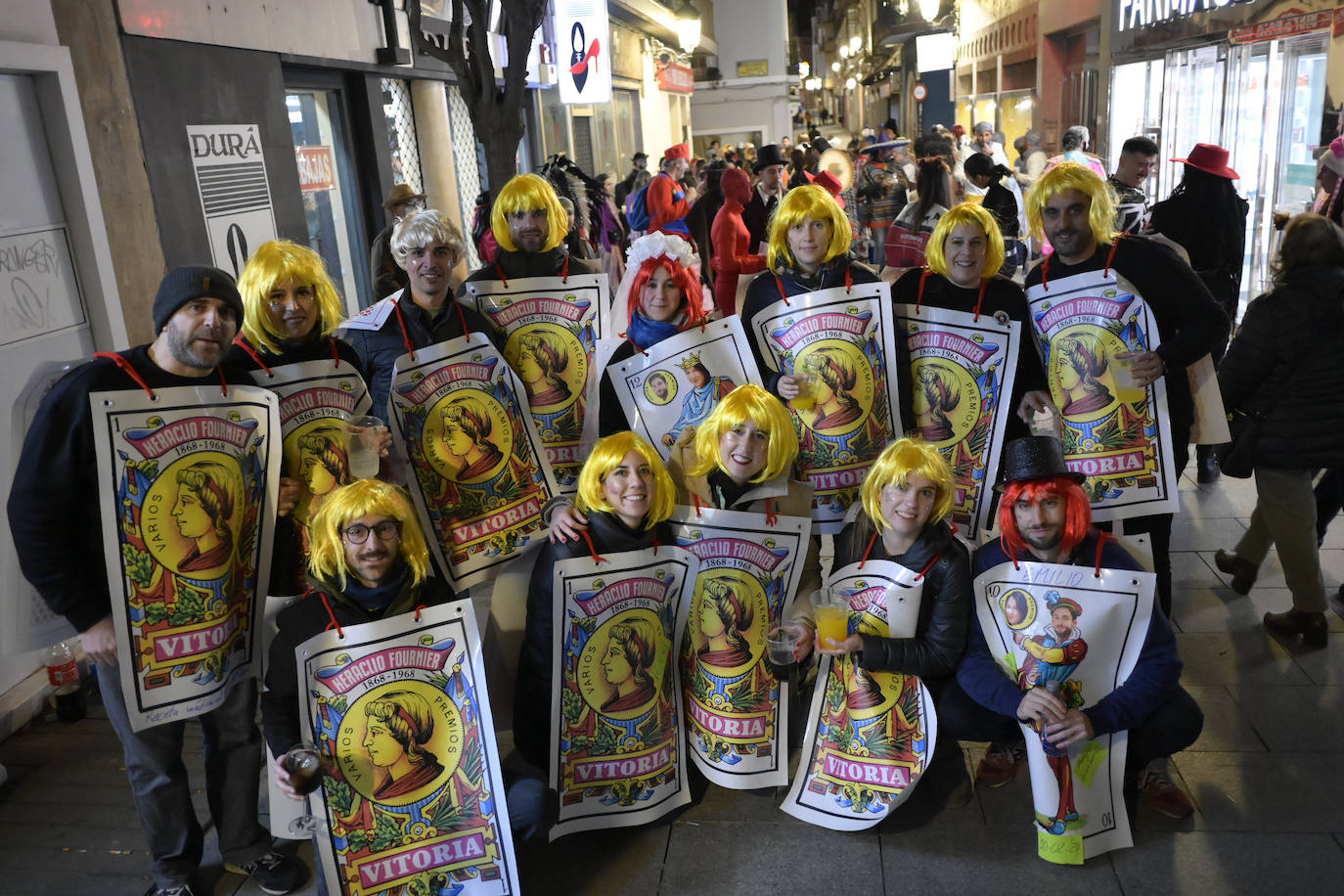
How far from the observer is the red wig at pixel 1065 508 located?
2.96 metres

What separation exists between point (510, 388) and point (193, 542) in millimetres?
1144

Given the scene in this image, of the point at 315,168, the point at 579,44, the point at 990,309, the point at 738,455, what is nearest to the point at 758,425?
the point at 738,455

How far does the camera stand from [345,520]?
272cm

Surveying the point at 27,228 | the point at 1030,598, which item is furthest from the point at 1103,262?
the point at 27,228

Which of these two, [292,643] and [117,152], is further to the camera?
[117,152]

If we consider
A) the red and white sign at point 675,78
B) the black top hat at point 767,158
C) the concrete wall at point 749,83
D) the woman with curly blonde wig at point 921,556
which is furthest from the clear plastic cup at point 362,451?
the concrete wall at point 749,83

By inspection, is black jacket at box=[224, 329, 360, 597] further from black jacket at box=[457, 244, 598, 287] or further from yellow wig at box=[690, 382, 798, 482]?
yellow wig at box=[690, 382, 798, 482]

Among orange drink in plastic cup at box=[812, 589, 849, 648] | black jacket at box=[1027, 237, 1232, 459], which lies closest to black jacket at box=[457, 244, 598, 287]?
orange drink in plastic cup at box=[812, 589, 849, 648]

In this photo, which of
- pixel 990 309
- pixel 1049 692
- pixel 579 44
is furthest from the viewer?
pixel 579 44

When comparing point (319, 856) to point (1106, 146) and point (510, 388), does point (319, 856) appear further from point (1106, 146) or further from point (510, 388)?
point (1106, 146)

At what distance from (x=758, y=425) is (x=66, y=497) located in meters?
1.88

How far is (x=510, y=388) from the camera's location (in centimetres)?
347

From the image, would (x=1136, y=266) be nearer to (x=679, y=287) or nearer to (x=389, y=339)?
(x=679, y=287)

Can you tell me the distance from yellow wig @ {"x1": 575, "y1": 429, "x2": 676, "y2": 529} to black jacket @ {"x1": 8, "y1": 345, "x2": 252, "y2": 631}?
47.0 inches
